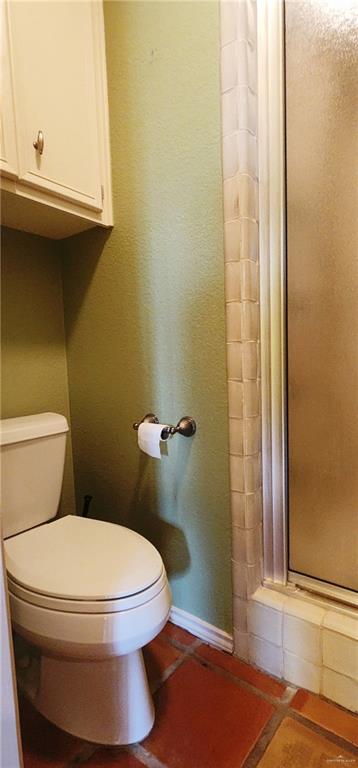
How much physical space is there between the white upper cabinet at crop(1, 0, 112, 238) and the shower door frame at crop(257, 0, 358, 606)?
1.88 feet

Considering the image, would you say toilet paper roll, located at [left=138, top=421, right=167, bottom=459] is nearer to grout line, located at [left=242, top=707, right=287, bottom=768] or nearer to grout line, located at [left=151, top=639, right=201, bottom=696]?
grout line, located at [left=151, top=639, right=201, bottom=696]

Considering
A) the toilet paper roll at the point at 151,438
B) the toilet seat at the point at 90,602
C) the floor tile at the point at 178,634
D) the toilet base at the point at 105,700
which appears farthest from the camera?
the floor tile at the point at 178,634

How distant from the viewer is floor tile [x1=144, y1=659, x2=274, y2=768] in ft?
2.93

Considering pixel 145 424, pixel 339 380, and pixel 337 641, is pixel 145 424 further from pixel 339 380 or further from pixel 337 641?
pixel 337 641

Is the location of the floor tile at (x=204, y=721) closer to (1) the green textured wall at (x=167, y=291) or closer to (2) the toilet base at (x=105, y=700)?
(2) the toilet base at (x=105, y=700)

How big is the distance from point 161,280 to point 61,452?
2.24ft

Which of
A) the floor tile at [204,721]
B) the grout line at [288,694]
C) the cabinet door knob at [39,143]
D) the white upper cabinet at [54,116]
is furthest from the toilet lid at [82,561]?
the cabinet door knob at [39,143]

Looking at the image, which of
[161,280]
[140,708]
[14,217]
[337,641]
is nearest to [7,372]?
[14,217]

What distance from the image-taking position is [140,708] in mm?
945

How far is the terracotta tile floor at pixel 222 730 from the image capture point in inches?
34.7

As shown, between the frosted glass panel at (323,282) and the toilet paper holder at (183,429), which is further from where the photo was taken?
the toilet paper holder at (183,429)

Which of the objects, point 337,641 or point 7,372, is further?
point 7,372

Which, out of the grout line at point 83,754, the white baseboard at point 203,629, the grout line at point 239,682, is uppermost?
the white baseboard at point 203,629

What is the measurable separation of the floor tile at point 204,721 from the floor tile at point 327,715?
3.7 inches
